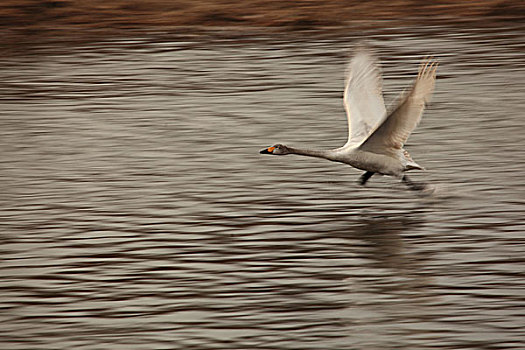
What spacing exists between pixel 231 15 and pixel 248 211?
10.8 metres

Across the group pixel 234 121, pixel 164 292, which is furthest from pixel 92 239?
pixel 234 121

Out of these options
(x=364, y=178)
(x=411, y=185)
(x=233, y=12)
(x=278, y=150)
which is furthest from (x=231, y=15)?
(x=411, y=185)

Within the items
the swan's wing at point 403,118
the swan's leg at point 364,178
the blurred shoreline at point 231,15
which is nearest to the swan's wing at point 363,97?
the swan's wing at point 403,118

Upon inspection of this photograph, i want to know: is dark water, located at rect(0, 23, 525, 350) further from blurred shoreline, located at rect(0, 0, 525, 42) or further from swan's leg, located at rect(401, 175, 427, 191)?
blurred shoreline, located at rect(0, 0, 525, 42)

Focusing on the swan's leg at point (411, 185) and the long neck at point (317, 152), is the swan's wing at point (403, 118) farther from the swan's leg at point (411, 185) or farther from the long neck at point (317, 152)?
the swan's leg at point (411, 185)

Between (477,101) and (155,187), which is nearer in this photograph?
(155,187)

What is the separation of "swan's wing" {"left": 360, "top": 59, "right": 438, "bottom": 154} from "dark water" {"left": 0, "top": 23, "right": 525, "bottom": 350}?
572 millimetres

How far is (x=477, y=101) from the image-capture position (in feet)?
47.1

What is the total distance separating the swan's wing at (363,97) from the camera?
10641 mm

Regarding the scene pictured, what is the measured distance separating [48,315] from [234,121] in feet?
20.6

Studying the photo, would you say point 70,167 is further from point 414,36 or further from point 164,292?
point 414,36

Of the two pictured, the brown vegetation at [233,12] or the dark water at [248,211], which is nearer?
the dark water at [248,211]

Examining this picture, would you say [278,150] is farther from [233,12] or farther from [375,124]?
[233,12]

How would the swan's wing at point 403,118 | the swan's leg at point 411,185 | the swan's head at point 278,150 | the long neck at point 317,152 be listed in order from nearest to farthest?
the swan's wing at point 403,118 → the long neck at point 317,152 → the swan's leg at point 411,185 → the swan's head at point 278,150
